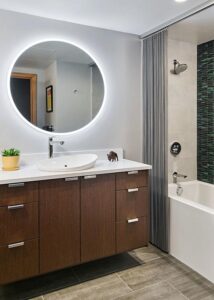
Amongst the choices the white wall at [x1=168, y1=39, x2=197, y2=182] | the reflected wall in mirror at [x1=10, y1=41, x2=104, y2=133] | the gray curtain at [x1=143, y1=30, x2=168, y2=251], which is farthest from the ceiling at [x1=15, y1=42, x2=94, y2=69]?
the white wall at [x1=168, y1=39, x2=197, y2=182]

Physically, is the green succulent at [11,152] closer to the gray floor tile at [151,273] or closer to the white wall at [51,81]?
the white wall at [51,81]

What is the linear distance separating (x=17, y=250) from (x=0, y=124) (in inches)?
42.8

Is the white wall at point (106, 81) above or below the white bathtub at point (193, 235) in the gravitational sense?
above

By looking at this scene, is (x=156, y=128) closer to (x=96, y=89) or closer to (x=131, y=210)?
(x=96, y=89)

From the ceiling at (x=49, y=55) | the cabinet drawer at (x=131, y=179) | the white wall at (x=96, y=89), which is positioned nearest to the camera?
the cabinet drawer at (x=131, y=179)

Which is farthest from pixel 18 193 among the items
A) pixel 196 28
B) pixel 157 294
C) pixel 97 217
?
pixel 196 28

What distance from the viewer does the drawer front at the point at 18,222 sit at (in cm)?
189

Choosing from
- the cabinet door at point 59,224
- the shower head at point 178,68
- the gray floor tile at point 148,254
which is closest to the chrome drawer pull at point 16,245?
the cabinet door at point 59,224

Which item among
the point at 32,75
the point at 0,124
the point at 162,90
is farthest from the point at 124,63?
the point at 0,124

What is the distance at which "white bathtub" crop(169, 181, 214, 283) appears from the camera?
2262 mm

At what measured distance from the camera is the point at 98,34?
9.11ft

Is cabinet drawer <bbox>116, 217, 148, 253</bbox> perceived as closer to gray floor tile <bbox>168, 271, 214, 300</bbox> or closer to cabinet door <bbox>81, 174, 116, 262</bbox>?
cabinet door <bbox>81, 174, 116, 262</bbox>

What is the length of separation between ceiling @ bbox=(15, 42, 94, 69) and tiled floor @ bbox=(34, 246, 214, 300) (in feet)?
6.56

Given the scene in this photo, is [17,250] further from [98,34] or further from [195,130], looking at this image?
[195,130]
